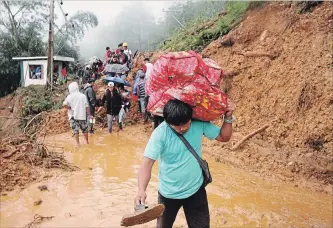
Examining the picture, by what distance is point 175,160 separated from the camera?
248 cm

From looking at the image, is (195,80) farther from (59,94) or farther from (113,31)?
(113,31)

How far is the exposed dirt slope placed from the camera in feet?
20.4

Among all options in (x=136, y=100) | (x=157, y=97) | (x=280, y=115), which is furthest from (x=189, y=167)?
(x=136, y=100)

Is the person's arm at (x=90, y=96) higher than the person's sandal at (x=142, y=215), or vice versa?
the person's arm at (x=90, y=96)

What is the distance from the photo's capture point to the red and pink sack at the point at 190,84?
2500 mm

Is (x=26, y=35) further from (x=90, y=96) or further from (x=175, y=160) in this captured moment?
(x=175, y=160)

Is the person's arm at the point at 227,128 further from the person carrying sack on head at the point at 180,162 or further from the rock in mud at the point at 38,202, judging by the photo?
the rock in mud at the point at 38,202

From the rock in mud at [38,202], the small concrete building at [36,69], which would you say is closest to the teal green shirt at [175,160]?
the rock in mud at [38,202]

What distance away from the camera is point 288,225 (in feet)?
13.2

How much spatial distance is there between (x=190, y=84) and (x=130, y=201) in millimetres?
2691

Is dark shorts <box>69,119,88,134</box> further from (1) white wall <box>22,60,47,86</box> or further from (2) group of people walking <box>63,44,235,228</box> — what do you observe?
(1) white wall <box>22,60,47,86</box>

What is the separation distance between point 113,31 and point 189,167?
34726 mm

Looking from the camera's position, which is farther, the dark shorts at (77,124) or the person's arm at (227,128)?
the dark shorts at (77,124)

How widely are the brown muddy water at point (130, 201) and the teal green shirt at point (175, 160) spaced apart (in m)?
1.53
